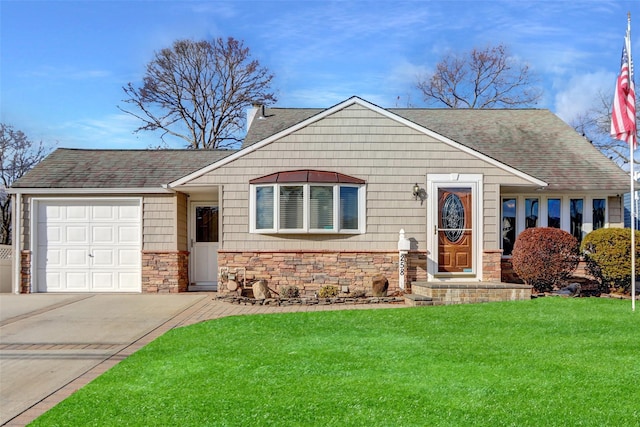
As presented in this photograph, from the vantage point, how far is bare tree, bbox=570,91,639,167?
2720 cm

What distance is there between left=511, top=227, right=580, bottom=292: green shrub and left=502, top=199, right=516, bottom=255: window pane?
196 centimetres

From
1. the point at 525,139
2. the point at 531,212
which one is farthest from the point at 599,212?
the point at 525,139

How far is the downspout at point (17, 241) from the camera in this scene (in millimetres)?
13617

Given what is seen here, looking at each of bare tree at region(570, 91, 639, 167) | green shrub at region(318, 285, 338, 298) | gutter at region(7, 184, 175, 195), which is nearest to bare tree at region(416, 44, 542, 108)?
bare tree at region(570, 91, 639, 167)

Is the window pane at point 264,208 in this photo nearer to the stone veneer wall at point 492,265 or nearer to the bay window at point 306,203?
the bay window at point 306,203

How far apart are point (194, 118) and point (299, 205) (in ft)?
57.2

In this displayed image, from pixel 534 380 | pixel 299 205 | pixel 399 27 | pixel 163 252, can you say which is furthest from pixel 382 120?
pixel 534 380

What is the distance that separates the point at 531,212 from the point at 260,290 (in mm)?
6957

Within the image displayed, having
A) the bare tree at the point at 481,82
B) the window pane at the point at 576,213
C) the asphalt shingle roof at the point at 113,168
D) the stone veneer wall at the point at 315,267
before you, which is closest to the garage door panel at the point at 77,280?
the asphalt shingle roof at the point at 113,168

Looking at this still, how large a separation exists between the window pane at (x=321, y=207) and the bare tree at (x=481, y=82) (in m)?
18.3

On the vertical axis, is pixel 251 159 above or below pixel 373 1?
below

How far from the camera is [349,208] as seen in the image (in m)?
12.7

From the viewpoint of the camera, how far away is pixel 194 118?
1113 inches

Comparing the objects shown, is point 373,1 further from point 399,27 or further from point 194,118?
point 194,118
